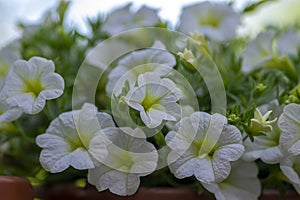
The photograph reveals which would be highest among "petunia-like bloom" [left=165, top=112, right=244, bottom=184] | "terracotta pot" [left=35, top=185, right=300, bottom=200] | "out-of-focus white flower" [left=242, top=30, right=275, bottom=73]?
"out-of-focus white flower" [left=242, top=30, right=275, bottom=73]

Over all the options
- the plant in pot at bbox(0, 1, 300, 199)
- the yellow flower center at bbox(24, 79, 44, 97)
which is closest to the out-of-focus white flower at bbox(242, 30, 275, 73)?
the plant in pot at bbox(0, 1, 300, 199)

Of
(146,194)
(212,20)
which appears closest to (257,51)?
(212,20)

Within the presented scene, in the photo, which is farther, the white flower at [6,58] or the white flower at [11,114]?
the white flower at [6,58]

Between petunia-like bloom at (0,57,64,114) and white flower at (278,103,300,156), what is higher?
petunia-like bloom at (0,57,64,114)

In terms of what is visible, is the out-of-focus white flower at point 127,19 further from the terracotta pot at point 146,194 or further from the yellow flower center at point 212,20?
the terracotta pot at point 146,194

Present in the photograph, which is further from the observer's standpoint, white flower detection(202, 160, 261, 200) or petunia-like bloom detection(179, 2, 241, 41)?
petunia-like bloom detection(179, 2, 241, 41)

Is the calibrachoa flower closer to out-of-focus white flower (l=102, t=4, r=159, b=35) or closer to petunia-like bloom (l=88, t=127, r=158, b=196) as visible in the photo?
petunia-like bloom (l=88, t=127, r=158, b=196)

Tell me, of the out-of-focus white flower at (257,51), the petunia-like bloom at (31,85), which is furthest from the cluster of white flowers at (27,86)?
the out-of-focus white flower at (257,51)
